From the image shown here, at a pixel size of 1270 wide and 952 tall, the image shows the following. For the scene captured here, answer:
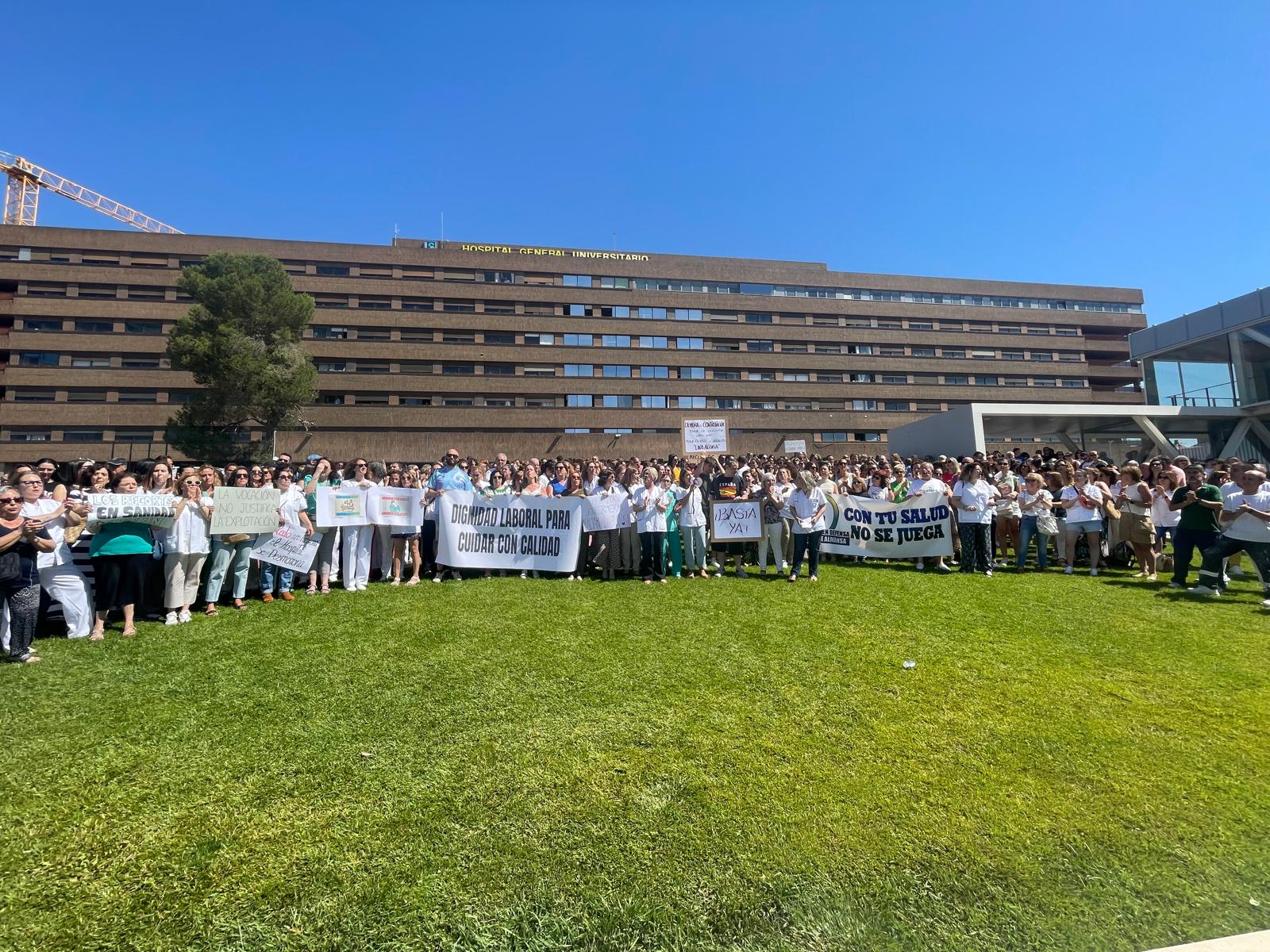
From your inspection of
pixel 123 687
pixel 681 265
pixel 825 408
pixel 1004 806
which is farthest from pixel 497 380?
pixel 1004 806

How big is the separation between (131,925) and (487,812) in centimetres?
161

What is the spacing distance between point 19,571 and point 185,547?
153 cm

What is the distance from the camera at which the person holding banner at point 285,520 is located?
26.3 feet

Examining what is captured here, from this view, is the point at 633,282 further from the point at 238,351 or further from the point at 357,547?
the point at 357,547

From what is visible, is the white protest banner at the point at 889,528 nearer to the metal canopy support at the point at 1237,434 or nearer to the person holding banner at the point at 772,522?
the person holding banner at the point at 772,522

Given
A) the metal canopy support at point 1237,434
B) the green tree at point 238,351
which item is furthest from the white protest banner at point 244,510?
the metal canopy support at point 1237,434

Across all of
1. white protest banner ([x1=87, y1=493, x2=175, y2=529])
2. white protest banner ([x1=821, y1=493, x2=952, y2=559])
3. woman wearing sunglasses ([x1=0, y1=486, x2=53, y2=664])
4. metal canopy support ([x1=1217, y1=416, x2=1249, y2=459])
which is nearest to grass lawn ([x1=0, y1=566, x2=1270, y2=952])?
woman wearing sunglasses ([x1=0, y1=486, x2=53, y2=664])

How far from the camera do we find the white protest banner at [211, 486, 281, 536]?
7312mm

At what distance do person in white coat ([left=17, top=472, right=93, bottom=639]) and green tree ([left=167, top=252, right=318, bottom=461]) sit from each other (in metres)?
33.8

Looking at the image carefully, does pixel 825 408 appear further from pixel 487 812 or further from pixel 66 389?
pixel 66 389

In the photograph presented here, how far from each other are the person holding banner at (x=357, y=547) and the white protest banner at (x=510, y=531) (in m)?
1.11

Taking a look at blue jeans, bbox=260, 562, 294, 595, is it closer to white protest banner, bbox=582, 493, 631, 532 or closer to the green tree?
white protest banner, bbox=582, 493, 631, 532

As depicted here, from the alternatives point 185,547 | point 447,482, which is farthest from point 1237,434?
point 185,547

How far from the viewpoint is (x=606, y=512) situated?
31.4ft
